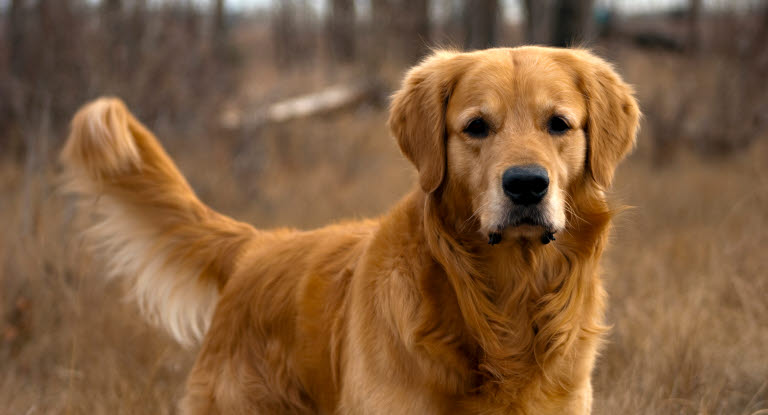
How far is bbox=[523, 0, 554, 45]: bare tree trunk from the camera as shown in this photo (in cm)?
636

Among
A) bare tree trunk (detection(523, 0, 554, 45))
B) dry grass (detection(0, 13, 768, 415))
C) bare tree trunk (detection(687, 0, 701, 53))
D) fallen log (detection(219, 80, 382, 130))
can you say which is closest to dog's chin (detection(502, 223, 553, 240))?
dry grass (detection(0, 13, 768, 415))

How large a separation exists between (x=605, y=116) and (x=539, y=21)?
4380 mm

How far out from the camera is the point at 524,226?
7.36 feet

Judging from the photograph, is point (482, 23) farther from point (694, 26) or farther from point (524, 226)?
point (524, 226)

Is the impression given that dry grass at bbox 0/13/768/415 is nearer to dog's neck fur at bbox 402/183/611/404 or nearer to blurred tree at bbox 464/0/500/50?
dog's neck fur at bbox 402/183/611/404

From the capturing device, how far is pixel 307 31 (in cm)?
1884

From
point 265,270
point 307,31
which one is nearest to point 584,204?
point 265,270

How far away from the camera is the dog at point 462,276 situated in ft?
7.45

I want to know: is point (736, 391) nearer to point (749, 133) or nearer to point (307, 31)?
point (749, 133)

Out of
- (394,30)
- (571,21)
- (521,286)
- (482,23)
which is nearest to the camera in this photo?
(521,286)

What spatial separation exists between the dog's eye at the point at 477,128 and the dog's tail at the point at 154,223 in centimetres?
128

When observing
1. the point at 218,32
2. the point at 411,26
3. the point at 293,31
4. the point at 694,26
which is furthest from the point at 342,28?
the point at 694,26

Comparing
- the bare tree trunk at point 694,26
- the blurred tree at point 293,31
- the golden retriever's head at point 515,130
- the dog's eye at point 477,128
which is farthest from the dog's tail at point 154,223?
the blurred tree at point 293,31

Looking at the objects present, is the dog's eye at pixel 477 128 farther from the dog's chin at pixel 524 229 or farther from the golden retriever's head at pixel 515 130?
the dog's chin at pixel 524 229
